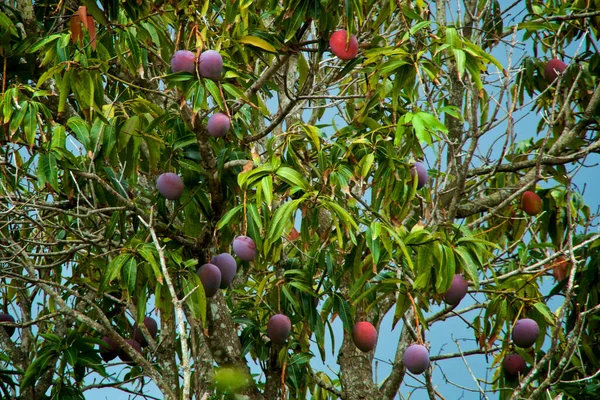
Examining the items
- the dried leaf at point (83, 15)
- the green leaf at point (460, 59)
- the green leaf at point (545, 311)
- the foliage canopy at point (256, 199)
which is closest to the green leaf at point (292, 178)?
the foliage canopy at point (256, 199)

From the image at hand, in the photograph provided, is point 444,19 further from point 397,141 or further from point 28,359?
point 28,359

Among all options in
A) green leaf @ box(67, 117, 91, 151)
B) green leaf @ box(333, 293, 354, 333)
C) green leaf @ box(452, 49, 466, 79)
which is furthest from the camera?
green leaf @ box(333, 293, 354, 333)

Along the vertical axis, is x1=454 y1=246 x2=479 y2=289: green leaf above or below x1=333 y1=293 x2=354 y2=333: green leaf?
below

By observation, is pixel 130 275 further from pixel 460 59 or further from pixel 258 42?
pixel 460 59

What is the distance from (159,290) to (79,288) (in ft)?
3.86

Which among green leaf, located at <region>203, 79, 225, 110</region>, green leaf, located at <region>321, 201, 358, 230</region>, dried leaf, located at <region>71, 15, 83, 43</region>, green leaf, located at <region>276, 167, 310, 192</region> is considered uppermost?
dried leaf, located at <region>71, 15, 83, 43</region>

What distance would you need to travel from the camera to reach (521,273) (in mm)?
2680

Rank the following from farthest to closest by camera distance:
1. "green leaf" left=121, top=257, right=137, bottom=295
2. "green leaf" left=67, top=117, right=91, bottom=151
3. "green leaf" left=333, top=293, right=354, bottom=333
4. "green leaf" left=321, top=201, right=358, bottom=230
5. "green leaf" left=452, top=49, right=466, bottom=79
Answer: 1. "green leaf" left=333, top=293, right=354, bottom=333
2. "green leaf" left=67, top=117, right=91, bottom=151
3. "green leaf" left=452, top=49, right=466, bottom=79
4. "green leaf" left=121, top=257, right=137, bottom=295
5. "green leaf" left=321, top=201, right=358, bottom=230

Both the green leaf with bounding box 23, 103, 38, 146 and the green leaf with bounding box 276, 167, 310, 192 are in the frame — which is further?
the green leaf with bounding box 23, 103, 38, 146

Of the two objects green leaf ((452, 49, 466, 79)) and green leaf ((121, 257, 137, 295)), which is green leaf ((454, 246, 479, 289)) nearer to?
green leaf ((452, 49, 466, 79))

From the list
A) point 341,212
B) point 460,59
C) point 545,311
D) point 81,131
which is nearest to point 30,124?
point 81,131

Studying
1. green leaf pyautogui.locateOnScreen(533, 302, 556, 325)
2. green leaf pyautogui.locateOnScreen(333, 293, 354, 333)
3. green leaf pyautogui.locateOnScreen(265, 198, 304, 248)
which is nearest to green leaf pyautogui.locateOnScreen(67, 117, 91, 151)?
green leaf pyautogui.locateOnScreen(265, 198, 304, 248)

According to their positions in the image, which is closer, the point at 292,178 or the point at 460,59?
the point at 292,178

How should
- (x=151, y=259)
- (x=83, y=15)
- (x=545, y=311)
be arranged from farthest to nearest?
→ (x=545, y=311) < (x=83, y=15) < (x=151, y=259)
